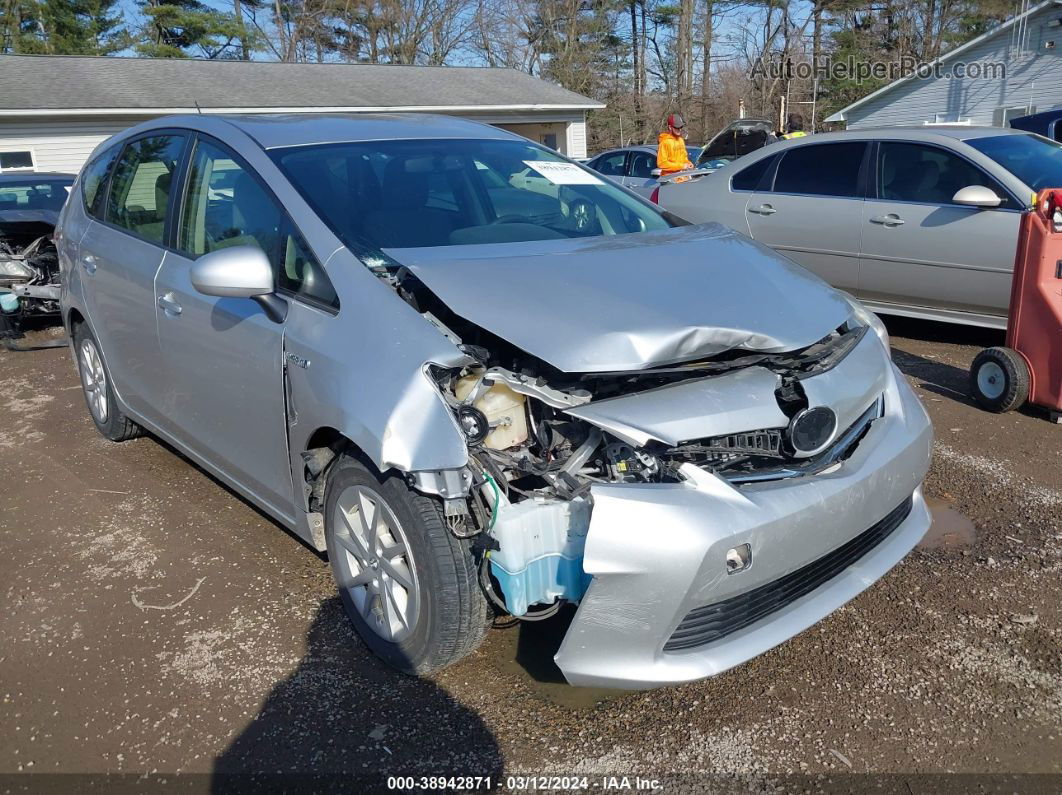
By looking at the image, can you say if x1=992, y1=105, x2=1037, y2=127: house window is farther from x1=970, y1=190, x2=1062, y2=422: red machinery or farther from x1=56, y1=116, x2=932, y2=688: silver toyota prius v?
x1=56, y1=116, x2=932, y2=688: silver toyota prius v

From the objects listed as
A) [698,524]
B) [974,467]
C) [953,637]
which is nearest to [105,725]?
[698,524]

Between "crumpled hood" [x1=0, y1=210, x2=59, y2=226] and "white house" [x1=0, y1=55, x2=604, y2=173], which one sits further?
"white house" [x1=0, y1=55, x2=604, y2=173]

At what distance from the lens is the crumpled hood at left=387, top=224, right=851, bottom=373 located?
2.50 m

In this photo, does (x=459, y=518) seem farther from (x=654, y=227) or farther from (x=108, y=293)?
(x=108, y=293)

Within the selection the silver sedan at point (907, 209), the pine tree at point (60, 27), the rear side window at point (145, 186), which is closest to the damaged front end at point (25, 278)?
the rear side window at point (145, 186)

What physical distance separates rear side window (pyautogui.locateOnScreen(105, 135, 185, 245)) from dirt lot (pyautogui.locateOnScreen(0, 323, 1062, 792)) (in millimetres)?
1400

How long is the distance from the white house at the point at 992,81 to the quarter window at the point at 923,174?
60.4 feet

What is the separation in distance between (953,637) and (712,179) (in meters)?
5.64

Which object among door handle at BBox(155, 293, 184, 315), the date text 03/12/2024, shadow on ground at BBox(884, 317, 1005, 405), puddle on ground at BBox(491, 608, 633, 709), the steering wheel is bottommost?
the date text 03/12/2024

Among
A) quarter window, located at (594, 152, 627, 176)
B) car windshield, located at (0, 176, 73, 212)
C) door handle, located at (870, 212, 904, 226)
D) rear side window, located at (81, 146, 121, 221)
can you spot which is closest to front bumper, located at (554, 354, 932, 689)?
rear side window, located at (81, 146, 121, 221)

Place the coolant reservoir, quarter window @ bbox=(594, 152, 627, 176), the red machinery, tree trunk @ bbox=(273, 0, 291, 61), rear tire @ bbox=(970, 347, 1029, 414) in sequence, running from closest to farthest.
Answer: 1. the coolant reservoir
2. the red machinery
3. rear tire @ bbox=(970, 347, 1029, 414)
4. quarter window @ bbox=(594, 152, 627, 176)
5. tree trunk @ bbox=(273, 0, 291, 61)

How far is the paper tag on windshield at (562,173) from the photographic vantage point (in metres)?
3.92

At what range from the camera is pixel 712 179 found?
786cm

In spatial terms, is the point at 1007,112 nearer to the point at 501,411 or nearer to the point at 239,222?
the point at 239,222
